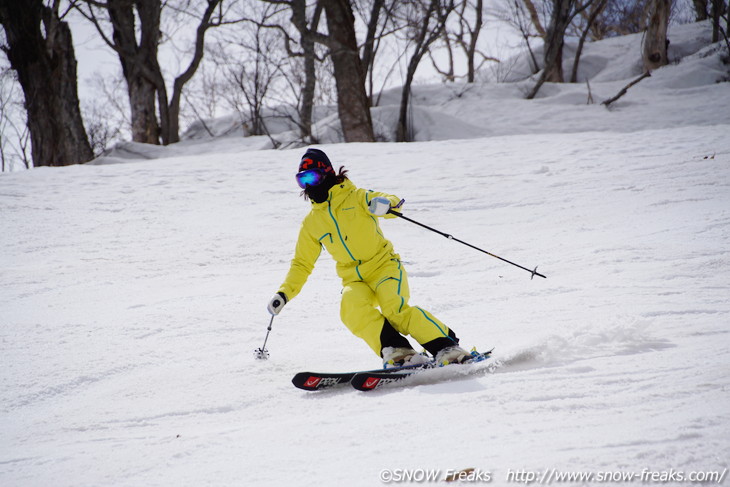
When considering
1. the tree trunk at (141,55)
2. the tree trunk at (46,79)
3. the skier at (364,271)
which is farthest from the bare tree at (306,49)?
the skier at (364,271)

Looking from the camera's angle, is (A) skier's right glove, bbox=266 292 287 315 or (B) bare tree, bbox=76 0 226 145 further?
(B) bare tree, bbox=76 0 226 145

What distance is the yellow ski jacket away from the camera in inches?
117

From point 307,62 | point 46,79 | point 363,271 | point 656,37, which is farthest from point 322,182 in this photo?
point 656,37

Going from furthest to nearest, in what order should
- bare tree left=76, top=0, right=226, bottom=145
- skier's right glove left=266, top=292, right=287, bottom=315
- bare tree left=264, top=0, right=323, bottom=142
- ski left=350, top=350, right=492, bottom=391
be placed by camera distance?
bare tree left=76, top=0, right=226, bottom=145 < bare tree left=264, top=0, right=323, bottom=142 < skier's right glove left=266, top=292, right=287, bottom=315 < ski left=350, top=350, right=492, bottom=391

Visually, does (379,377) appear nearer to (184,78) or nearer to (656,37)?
(184,78)

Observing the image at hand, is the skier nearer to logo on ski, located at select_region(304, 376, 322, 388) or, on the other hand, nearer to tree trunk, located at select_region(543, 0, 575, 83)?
logo on ski, located at select_region(304, 376, 322, 388)

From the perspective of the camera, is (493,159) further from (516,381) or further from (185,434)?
(185,434)

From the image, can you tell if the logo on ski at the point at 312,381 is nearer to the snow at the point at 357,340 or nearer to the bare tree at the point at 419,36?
the snow at the point at 357,340

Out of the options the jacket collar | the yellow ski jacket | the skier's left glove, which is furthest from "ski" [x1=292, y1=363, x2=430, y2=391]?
the jacket collar

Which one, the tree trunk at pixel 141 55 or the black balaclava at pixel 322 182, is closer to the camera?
the black balaclava at pixel 322 182

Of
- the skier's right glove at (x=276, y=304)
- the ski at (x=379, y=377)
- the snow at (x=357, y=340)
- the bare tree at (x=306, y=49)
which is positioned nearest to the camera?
the snow at (x=357, y=340)

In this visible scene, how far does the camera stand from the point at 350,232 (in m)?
2.98

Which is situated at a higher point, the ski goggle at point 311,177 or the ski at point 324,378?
the ski goggle at point 311,177

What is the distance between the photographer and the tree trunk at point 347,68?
10711mm
